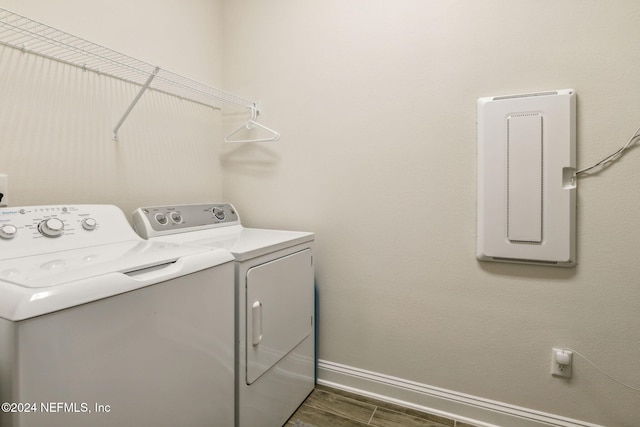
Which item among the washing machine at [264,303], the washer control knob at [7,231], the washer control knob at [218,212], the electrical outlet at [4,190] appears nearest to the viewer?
the washer control knob at [7,231]

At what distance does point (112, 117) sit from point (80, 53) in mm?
276

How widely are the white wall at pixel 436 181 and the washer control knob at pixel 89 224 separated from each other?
0.96 m

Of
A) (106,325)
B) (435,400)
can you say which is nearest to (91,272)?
(106,325)

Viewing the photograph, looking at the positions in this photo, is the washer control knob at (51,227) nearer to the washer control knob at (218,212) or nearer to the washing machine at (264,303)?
the washing machine at (264,303)

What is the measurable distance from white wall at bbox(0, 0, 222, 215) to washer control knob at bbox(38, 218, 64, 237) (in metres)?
0.22

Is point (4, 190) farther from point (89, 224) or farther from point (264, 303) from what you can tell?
point (264, 303)

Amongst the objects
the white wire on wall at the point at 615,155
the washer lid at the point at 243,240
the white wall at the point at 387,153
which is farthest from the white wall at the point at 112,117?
the white wire on wall at the point at 615,155

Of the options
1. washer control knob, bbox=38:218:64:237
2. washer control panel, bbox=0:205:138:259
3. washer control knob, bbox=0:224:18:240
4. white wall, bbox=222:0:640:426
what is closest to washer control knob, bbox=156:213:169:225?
washer control panel, bbox=0:205:138:259

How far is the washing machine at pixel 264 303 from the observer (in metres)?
1.28

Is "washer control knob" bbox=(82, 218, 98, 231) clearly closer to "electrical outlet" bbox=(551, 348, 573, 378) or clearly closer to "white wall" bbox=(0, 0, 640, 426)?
"white wall" bbox=(0, 0, 640, 426)

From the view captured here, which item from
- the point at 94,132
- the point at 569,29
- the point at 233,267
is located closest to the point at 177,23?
the point at 94,132

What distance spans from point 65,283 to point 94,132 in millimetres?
1014

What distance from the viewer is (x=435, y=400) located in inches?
64.9

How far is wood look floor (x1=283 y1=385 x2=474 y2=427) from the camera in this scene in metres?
1.57
